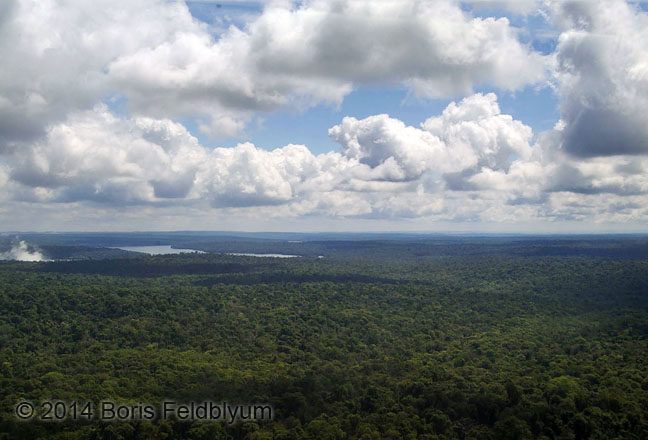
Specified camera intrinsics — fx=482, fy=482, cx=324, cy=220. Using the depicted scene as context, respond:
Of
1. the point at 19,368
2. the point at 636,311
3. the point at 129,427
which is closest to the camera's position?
the point at 129,427

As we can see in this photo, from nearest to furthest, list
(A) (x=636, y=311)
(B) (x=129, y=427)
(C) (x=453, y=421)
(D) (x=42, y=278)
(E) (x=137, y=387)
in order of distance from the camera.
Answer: (B) (x=129, y=427), (C) (x=453, y=421), (E) (x=137, y=387), (A) (x=636, y=311), (D) (x=42, y=278)

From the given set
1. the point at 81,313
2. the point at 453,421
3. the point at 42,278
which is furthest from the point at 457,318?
the point at 42,278

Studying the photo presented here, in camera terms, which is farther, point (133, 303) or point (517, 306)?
point (517, 306)

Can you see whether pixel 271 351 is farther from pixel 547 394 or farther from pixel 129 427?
pixel 547 394

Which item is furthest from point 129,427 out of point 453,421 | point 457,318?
point 457,318

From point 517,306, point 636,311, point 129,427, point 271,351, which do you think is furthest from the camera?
point 517,306

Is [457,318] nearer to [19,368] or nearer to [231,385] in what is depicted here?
[231,385]
